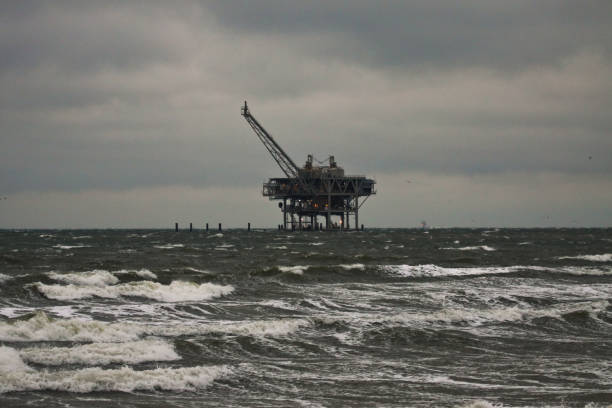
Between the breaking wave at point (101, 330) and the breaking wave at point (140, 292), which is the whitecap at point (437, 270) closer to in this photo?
the breaking wave at point (140, 292)

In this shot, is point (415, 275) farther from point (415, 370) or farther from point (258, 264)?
point (415, 370)

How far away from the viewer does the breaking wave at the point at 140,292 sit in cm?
3120

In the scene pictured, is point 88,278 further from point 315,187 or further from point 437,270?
point 315,187

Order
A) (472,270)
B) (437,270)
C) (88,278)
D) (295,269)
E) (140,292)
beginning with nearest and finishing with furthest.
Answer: (140,292), (88,278), (295,269), (437,270), (472,270)

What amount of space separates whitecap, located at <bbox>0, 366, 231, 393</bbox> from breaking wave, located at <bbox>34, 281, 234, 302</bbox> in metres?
14.8

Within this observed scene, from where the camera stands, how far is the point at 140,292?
3216cm

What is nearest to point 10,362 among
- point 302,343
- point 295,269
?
point 302,343

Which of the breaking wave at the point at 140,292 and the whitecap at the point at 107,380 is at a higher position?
the breaking wave at the point at 140,292

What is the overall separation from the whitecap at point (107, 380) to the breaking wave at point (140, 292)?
14793 millimetres

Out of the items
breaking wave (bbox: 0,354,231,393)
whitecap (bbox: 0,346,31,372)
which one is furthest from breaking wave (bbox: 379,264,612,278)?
whitecap (bbox: 0,346,31,372)

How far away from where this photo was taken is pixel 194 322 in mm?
24703

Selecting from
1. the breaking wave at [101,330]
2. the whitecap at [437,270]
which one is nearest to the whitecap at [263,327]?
the breaking wave at [101,330]

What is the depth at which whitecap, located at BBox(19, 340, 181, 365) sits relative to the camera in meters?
17.3

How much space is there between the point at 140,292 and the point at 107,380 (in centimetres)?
1703
